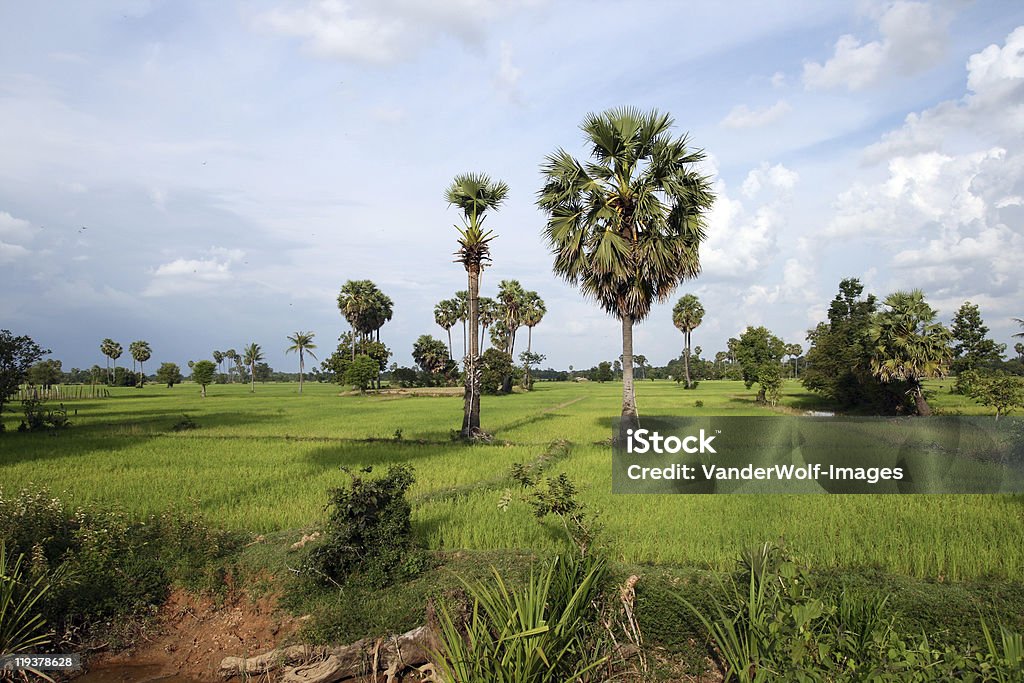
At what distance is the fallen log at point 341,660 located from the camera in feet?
18.1

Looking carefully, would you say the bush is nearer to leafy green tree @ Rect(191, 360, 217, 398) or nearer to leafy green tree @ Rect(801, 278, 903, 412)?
leafy green tree @ Rect(801, 278, 903, 412)

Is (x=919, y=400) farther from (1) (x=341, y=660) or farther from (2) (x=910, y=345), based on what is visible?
(1) (x=341, y=660)

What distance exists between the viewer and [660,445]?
17.7 meters

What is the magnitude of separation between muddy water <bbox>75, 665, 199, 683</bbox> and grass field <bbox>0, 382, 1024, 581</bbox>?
10.2ft

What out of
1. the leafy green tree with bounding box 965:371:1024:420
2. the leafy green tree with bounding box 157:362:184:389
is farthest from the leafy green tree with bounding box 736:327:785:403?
the leafy green tree with bounding box 157:362:184:389

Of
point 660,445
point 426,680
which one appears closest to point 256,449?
point 660,445

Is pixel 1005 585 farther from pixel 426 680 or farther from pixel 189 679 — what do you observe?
pixel 189 679

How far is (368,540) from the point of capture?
7.05 meters

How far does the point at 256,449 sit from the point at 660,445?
12533 millimetres

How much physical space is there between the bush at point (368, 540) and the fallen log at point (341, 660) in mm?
995

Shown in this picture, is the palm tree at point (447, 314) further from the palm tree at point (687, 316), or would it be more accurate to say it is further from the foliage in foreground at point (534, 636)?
the foliage in foreground at point (534, 636)

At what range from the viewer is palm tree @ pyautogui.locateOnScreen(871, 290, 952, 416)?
76.1 ft

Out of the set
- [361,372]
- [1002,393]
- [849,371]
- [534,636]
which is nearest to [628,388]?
[1002,393]

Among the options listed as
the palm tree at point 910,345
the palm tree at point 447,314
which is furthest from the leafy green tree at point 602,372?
the palm tree at point 910,345
